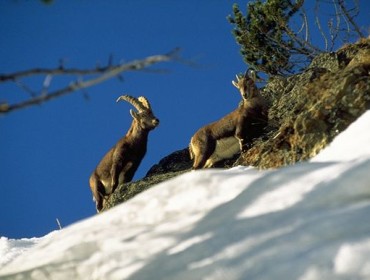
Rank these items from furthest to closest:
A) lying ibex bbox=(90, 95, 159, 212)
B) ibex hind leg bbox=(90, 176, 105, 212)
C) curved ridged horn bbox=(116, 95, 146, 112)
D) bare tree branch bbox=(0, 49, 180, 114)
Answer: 1. curved ridged horn bbox=(116, 95, 146, 112)
2. ibex hind leg bbox=(90, 176, 105, 212)
3. lying ibex bbox=(90, 95, 159, 212)
4. bare tree branch bbox=(0, 49, 180, 114)

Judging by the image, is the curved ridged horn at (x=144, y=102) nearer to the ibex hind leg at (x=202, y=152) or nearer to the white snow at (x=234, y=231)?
the ibex hind leg at (x=202, y=152)

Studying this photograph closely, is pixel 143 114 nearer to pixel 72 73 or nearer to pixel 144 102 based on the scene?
pixel 144 102

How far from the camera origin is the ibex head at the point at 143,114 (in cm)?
1415

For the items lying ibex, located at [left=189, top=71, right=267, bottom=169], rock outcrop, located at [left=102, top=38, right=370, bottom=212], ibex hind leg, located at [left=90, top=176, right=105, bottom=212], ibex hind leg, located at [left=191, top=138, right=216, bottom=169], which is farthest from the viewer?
ibex hind leg, located at [left=90, top=176, right=105, bottom=212]

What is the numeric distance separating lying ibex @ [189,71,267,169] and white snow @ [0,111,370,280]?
787 cm

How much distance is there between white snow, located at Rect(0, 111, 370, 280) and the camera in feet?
7.58

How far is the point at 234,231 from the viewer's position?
105 inches

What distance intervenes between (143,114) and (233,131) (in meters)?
2.95

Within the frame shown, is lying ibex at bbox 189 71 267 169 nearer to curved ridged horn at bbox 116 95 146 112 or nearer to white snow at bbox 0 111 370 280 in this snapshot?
curved ridged horn at bbox 116 95 146 112

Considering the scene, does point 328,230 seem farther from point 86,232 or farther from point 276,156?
point 276,156

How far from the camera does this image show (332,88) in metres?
5.45

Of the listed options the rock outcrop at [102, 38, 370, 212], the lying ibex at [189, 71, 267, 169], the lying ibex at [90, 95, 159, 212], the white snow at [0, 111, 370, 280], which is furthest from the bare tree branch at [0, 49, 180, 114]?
the lying ibex at [90, 95, 159, 212]

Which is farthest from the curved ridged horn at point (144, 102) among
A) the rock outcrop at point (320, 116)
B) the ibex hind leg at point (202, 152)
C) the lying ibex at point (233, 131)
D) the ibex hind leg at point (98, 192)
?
the rock outcrop at point (320, 116)

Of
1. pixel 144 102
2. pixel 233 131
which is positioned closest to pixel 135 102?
pixel 144 102
